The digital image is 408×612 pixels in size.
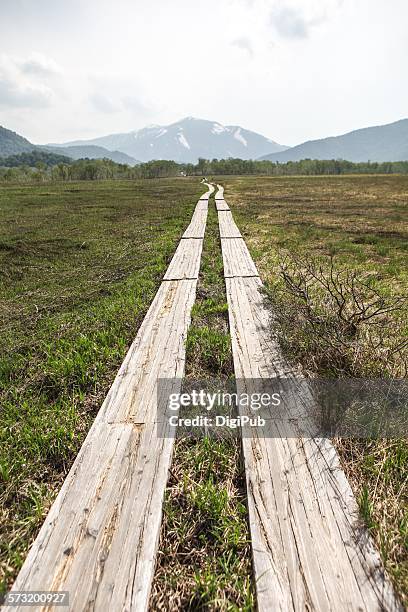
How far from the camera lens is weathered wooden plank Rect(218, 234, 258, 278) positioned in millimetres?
7214

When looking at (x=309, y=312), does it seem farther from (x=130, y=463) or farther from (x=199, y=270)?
(x=199, y=270)

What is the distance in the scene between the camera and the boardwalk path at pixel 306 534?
170 centimetres

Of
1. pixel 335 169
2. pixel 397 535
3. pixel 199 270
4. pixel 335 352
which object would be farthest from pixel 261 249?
pixel 335 169

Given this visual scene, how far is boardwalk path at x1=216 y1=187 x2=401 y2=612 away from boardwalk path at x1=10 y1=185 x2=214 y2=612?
644mm

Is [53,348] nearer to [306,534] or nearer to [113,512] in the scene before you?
[113,512]

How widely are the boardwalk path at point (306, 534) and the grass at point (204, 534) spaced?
0.13 metres

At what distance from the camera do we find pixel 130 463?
2500mm

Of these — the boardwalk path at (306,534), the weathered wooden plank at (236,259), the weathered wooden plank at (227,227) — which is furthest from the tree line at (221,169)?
the boardwalk path at (306,534)

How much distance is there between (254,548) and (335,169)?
156193 mm

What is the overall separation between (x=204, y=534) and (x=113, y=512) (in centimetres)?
61

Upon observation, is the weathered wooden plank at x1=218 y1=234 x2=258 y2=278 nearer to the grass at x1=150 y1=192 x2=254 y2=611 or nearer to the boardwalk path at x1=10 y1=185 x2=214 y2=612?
the boardwalk path at x1=10 y1=185 x2=214 y2=612

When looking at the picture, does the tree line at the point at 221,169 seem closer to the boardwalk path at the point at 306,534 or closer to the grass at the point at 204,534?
the grass at the point at 204,534

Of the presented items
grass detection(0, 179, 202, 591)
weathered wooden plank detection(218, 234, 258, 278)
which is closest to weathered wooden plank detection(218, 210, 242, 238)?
weathered wooden plank detection(218, 234, 258, 278)

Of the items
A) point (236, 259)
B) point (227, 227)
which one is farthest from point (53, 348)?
point (227, 227)
